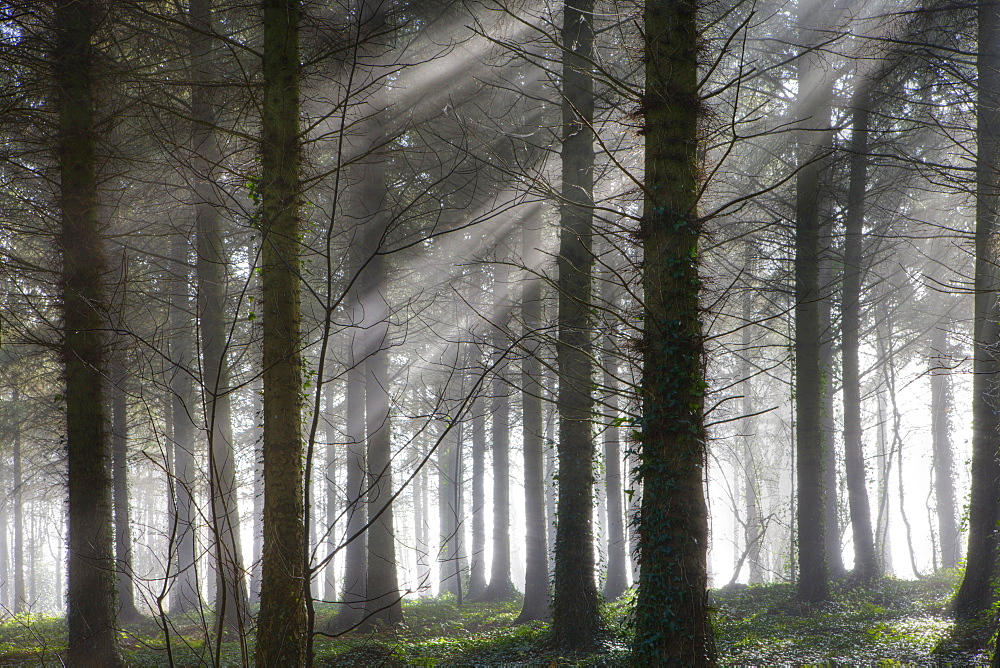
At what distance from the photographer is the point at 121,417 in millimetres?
14648

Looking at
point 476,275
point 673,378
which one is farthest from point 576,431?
point 476,275

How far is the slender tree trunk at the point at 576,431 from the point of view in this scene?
830 centimetres

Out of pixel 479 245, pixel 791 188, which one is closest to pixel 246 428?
pixel 479 245

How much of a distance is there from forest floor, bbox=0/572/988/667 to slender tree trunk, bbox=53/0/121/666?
1.88 ft

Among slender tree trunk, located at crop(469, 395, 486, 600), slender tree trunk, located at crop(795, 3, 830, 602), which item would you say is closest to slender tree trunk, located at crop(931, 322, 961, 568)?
slender tree trunk, located at crop(795, 3, 830, 602)

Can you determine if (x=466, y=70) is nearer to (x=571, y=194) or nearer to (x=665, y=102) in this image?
(x=571, y=194)

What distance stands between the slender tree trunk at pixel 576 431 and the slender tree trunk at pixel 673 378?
331cm

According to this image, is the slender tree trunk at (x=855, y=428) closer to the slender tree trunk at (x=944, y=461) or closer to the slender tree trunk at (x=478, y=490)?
the slender tree trunk at (x=944, y=461)

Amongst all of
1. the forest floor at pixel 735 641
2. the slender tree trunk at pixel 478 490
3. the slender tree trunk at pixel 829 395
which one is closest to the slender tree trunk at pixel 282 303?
the forest floor at pixel 735 641

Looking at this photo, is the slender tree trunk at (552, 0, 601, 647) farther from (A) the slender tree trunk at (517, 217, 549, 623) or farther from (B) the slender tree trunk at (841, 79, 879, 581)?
(B) the slender tree trunk at (841, 79, 879, 581)

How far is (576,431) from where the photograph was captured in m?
8.86

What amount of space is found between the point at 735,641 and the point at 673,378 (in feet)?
19.5

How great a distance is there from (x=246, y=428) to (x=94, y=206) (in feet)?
62.3

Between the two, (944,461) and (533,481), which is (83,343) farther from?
(944,461)
